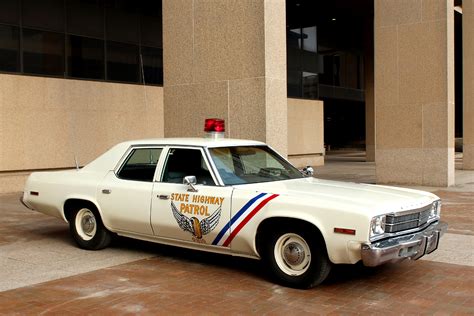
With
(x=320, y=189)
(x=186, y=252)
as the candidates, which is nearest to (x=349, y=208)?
(x=320, y=189)

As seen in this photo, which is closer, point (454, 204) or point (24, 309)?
point (24, 309)

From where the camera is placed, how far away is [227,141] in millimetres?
7242

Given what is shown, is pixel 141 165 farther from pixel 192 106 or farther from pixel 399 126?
pixel 399 126

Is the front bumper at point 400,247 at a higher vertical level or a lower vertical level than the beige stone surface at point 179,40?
lower

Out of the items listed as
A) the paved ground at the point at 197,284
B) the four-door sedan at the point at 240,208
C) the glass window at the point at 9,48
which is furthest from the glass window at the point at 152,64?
the paved ground at the point at 197,284

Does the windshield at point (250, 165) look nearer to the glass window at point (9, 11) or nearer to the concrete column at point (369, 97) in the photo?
the glass window at point (9, 11)

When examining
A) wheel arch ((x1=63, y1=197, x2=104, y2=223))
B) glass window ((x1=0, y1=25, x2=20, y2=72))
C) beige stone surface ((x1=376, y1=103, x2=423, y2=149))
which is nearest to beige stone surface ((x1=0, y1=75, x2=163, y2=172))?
glass window ((x1=0, y1=25, x2=20, y2=72))

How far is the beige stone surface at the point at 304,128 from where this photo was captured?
25.0 m

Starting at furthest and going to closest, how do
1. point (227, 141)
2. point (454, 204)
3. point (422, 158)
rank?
point (422, 158), point (454, 204), point (227, 141)

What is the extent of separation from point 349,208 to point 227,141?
7.15 feet

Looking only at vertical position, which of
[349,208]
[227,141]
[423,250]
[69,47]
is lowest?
[423,250]

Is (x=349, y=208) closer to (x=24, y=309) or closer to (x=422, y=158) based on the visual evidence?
(x=24, y=309)

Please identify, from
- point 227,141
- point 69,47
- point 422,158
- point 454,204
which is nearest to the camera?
point 227,141

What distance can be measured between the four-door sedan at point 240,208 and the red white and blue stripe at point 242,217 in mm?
11
